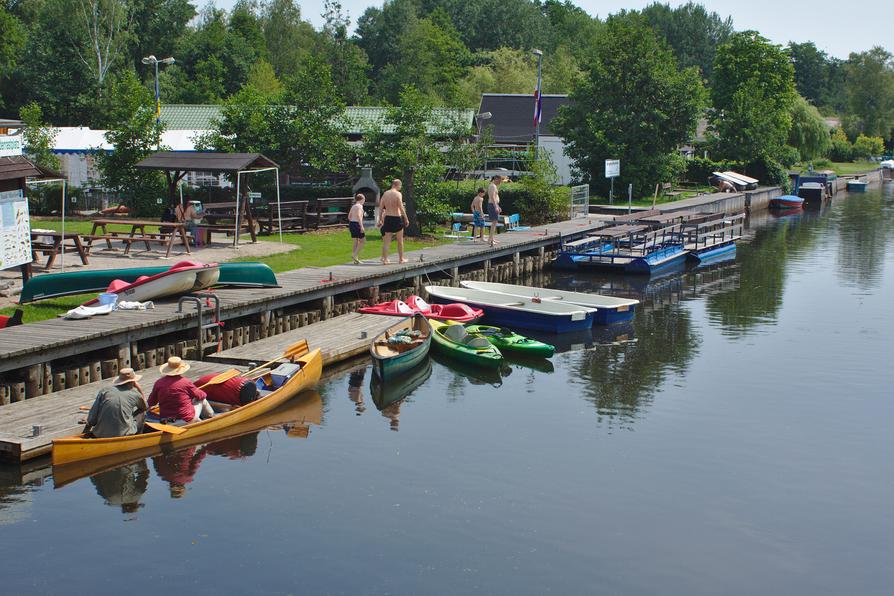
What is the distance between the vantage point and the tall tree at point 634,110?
5322 centimetres

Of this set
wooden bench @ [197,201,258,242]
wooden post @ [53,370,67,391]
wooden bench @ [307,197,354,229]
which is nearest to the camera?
wooden post @ [53,370,67,391]

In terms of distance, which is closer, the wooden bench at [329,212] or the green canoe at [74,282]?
the green canoe at [74,282]

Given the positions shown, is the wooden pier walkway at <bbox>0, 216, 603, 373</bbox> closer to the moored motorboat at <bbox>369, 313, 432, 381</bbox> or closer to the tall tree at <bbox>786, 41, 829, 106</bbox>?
the moored motorboat at <bbox>369, 313, 432, 381</bbox>

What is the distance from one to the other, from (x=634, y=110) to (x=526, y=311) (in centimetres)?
3016

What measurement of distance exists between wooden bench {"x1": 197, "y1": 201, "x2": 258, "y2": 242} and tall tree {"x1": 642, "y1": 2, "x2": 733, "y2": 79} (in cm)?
11719

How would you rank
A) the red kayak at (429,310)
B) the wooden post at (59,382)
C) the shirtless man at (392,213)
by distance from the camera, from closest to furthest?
the wooden post at (59,382) → the red kayak at (429,310) → the shirtless man at (392,213)

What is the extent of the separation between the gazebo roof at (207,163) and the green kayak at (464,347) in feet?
34.0

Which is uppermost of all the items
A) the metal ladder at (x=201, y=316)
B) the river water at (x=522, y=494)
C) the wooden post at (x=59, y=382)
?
the metal ladder at (x=201, y=316)

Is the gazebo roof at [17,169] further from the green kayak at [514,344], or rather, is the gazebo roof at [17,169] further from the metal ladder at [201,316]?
the green kayak at [514,344]

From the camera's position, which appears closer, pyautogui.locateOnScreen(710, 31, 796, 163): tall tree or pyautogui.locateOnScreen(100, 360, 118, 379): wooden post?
pyautogui.locateOnScreen(100, 360, 118, 379): wooden post

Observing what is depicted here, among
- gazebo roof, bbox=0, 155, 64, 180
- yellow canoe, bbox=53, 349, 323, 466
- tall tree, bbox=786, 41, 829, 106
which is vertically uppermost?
tall tree, bbox=786, 41, 829, 106

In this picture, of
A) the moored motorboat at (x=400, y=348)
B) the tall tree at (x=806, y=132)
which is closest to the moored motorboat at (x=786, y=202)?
the tall tree at (x=806, y=132)

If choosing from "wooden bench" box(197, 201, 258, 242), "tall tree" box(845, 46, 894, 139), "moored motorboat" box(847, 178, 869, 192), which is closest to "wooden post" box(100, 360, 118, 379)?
"wooden bench" box(197, 201, 258, 242)

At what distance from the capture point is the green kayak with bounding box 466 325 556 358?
77.8 feet
